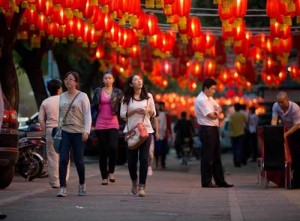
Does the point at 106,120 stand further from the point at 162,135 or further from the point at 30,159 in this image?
the point at 162,135

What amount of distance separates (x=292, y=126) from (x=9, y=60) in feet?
25.0

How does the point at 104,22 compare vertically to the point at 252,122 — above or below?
above

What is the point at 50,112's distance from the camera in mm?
17812

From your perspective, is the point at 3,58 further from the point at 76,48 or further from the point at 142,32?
the point at 76,48

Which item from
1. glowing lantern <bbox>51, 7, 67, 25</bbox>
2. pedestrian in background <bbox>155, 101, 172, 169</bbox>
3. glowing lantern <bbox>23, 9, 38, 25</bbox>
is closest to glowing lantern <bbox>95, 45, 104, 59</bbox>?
pedestrian in background <bbox>155, 101, 172, 169</bbox>

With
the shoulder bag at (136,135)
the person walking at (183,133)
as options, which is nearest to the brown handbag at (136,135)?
the shoulder bag at (136,135)

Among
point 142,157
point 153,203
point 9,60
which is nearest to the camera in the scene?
point 153,203

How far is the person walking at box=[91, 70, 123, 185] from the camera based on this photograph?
61.6 feet

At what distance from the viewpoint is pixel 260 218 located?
12.6 m

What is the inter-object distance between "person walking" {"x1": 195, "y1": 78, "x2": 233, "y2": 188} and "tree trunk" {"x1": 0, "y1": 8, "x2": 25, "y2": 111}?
5.98 meters

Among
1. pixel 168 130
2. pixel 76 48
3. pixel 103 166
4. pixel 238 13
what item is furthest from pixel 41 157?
pixel 76 48

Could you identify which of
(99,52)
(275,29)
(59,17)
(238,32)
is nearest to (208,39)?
(238,32)

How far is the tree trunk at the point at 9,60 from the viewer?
23.3 m

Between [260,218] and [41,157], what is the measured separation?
338 inches
